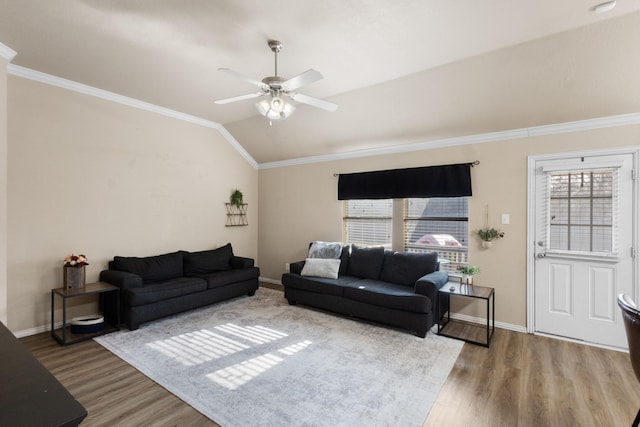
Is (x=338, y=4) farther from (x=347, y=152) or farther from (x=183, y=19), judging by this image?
(x=347, y=152)

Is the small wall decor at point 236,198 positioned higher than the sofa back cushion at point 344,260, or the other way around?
the small wall decor at point 236,198

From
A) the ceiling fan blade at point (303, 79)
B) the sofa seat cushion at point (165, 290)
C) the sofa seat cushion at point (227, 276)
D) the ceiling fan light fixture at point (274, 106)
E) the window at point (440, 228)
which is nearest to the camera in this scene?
the ceiling fan blade at point (303, 79)

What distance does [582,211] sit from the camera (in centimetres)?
347

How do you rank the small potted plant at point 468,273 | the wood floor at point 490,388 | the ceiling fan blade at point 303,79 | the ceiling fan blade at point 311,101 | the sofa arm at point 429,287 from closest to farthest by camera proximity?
the wood floor at point 490,388 < the ceiling fan blade at point 303,79 < the ceiling fan blade at point 311,101 < the sofa arm at point 429,287 < the small potted plant at point 468,273

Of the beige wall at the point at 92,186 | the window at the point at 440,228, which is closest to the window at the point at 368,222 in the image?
the window at the point at 440,228

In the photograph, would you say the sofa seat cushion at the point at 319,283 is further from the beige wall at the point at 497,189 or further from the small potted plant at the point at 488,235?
→ the small potted plant at the point at 488,235

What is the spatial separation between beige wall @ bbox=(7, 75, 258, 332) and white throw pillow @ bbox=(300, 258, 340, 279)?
1918mm

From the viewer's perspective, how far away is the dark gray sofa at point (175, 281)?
3699 millimetres

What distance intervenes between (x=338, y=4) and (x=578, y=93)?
103 inches

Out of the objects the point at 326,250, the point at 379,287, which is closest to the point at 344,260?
the point at 326,250

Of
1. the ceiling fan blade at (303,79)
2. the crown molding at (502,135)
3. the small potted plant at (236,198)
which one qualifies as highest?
the ceiling fan blade at (303,79)

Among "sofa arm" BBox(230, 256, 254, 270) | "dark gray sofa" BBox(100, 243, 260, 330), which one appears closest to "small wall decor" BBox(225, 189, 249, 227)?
"dark gray sofa" BBox(100, 243, 260, 330)

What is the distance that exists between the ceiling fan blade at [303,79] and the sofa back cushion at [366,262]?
2.86 metres

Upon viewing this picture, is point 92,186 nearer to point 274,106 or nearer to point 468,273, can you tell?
point 274,106
